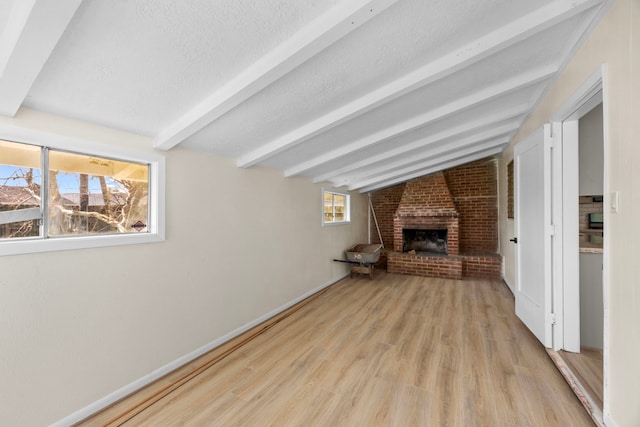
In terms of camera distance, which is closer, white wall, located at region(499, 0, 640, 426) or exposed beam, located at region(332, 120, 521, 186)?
white wall, located at region(499, 0, 640, 426)

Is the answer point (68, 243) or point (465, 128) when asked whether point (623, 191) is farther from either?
point (68, 243)

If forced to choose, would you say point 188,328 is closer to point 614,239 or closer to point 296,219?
point 296,219

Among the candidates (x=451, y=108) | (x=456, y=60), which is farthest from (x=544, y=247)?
(x=456, y=60)

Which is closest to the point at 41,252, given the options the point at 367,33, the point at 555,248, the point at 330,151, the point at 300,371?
the point at 300,371

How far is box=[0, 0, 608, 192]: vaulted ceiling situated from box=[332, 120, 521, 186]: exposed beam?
0.95 m

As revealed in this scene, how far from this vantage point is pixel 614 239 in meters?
1.33

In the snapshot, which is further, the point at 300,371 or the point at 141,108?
the point at 300,371

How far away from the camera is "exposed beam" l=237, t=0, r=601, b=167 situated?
4.65 ft

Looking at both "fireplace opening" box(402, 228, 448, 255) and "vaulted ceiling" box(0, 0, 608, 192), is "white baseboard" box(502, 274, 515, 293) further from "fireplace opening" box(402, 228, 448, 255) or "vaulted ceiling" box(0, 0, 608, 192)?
"vaulted ceiling" box(0, 0, 608, 192)

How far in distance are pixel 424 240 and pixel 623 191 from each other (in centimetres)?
492

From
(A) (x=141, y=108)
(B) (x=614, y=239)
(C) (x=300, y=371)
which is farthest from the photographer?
(C) (x=300, y=371)

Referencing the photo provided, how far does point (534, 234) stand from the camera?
2.47 meters

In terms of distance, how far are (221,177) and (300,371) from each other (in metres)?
1.97

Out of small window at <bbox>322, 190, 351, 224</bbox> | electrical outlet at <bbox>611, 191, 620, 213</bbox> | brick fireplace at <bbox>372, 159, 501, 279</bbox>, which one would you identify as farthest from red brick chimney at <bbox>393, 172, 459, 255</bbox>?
electrical outlet at <bbox>611, 191, 620, 213</bbox>
